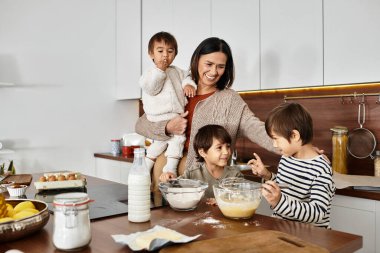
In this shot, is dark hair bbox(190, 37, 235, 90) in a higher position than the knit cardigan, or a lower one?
higher

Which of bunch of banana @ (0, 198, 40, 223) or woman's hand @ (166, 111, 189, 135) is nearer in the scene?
bunch of banana @ (0, 198, 40, 223)

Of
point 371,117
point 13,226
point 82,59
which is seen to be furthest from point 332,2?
point 82,59

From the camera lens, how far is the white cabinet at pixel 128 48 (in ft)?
11.8

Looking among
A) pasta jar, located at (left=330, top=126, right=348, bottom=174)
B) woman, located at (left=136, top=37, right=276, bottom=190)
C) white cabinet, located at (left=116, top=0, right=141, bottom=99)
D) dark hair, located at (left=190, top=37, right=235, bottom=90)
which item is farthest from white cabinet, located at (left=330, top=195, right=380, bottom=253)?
white cabinet, located at (left=116, top=0, right=141, bottom=99)

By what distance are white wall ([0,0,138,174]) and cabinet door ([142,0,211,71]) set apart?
1.72 ft

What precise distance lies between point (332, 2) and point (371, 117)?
702mm

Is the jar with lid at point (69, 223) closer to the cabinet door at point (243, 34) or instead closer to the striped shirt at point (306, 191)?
the striped shirt at point (306, 191)

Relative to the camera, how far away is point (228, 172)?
5.59ft

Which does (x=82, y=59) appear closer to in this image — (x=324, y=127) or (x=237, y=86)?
(x=237, y=86)

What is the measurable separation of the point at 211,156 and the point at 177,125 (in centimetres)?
34

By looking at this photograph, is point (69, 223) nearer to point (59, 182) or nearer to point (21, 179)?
point (59, 182)

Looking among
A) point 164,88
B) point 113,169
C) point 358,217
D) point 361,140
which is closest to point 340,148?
point 361,140

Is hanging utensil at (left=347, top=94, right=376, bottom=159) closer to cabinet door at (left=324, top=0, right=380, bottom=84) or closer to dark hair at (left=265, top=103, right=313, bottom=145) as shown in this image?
cabinet door at (left=324, top=0, right=380, bottom=84)

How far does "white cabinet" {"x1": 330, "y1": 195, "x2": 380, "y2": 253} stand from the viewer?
5.88 feet
